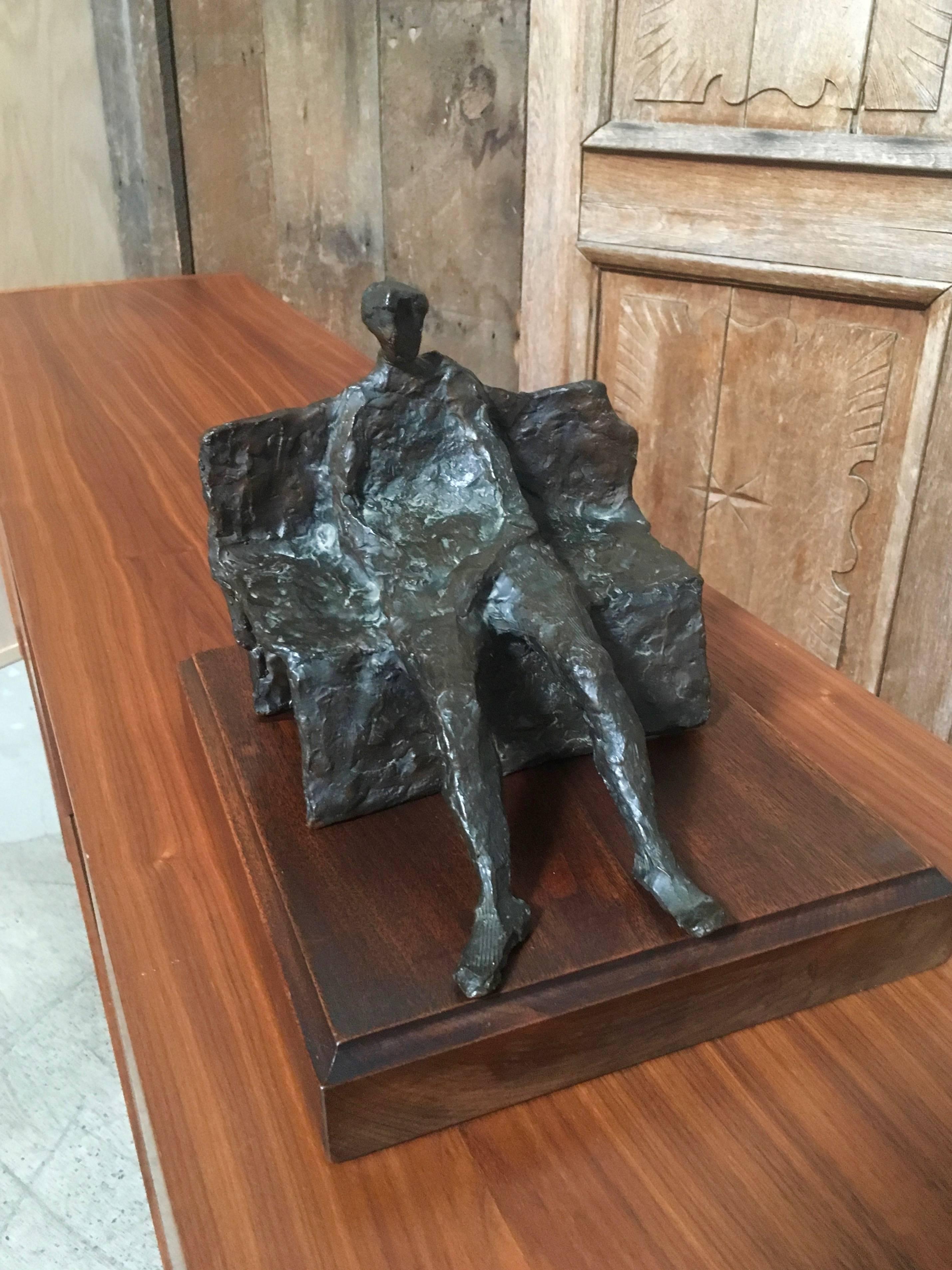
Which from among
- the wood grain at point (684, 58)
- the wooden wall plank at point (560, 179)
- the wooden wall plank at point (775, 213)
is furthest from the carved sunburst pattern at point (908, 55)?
the wooden wall plank at point (560, 179)

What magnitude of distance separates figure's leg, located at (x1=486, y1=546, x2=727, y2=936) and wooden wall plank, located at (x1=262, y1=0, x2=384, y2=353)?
206 cm

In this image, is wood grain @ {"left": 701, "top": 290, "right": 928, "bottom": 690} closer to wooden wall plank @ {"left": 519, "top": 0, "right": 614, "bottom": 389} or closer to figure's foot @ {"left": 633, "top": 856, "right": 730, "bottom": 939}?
wooden wall plank @ {"left": 519, "top": 0, "right": 614, "bottom": 389}

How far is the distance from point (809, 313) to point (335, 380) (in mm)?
847

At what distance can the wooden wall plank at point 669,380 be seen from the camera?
2.06 meters

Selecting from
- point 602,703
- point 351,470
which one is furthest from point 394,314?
point 602,703

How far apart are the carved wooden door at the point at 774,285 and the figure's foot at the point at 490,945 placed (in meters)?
Answer: 1.38

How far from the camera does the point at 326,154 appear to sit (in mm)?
2818

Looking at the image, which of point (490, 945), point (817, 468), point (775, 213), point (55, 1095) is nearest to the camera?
point (490, 945)

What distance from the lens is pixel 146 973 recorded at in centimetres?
84

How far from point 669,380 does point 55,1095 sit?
64.0 inches

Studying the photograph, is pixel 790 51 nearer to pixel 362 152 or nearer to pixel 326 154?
pixel 362 152

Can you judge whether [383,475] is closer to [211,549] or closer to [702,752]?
[211,549]

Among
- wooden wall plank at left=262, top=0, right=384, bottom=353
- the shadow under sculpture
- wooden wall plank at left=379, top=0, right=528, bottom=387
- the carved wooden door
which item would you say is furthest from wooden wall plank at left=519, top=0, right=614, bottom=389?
the shadow under sculpture

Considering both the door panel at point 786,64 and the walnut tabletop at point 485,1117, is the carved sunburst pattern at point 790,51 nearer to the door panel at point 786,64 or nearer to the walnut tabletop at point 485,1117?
the door panel at point 786,64
